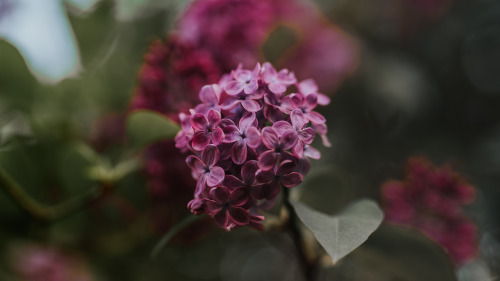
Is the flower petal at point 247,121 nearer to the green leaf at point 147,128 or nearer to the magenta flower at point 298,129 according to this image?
the magenta flower at point 298,129

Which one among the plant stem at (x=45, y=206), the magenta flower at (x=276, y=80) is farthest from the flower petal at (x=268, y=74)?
the plant stem at (x=45, y=206)

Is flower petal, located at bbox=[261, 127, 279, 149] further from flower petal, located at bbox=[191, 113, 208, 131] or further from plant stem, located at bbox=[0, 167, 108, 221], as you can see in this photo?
plant stem, located at bbox=[0, 167, 108, 221]

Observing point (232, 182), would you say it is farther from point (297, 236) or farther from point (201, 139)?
point (297, 236)

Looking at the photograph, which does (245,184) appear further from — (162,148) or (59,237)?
(59,237)

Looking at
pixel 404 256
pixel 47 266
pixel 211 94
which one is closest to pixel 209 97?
pixel 211 94

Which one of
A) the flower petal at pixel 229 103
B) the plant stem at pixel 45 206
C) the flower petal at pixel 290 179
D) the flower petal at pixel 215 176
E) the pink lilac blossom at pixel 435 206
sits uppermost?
the flower petal at pixel 229 103

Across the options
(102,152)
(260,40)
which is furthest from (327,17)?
(102,152)

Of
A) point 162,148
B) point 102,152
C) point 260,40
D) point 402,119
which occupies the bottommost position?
point 402,119
